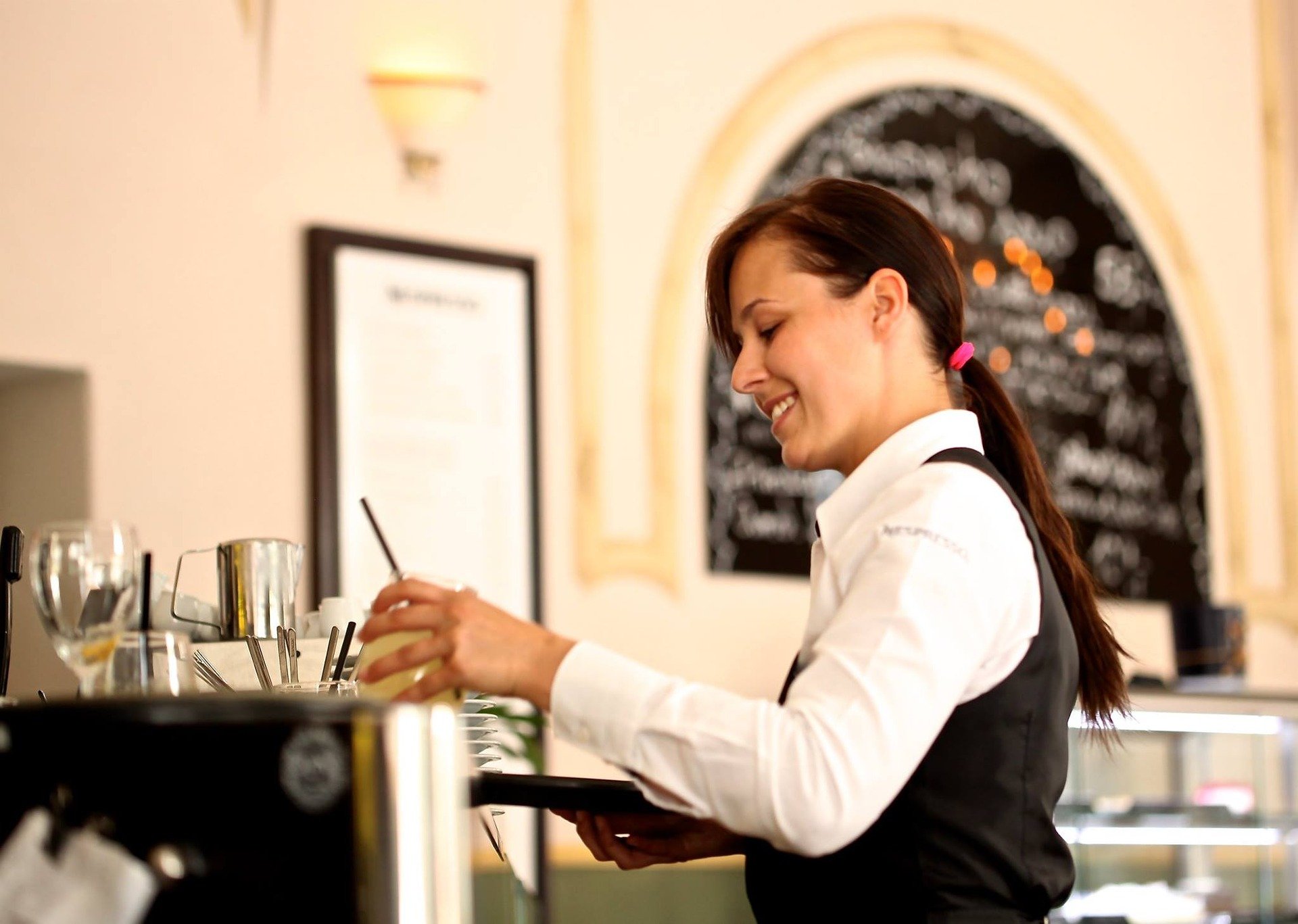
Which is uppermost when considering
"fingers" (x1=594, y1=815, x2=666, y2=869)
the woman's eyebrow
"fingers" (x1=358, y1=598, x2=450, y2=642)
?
the woman's eyebrow

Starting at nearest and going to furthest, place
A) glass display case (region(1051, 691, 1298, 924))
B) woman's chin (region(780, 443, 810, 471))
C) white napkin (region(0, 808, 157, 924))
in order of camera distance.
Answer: white napkin (region(0, 808, 157, 924)) < woman's chin (region(780, 443, 810, 471)) < glass display case (region(1051, 691, 1298, 924))

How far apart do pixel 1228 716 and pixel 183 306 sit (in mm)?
2888

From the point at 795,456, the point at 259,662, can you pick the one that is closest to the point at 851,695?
the point at 795,456

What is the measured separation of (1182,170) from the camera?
616cm

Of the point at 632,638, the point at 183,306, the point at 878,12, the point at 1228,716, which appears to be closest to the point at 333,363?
the point at 183,306

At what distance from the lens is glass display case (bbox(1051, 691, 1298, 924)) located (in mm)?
4754

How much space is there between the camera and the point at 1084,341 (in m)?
5.79

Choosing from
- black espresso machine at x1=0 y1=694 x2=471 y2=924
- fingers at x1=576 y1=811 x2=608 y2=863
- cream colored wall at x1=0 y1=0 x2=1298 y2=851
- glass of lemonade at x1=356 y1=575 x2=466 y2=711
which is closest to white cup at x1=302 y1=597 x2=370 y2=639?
fingers at x1=576 y1=811 x2=608 y2=863

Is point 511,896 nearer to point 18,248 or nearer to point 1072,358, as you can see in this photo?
point 18,248

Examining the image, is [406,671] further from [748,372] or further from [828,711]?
[748,372]

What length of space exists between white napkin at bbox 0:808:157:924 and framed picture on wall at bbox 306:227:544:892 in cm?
284

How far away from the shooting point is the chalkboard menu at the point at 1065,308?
5449 millimetres

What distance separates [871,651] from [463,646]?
0.32m

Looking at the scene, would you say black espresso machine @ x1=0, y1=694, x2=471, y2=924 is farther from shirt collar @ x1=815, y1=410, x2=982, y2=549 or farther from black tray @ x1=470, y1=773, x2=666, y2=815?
shirt collar @ x1=815, y1=410, x2=982, y2=549
